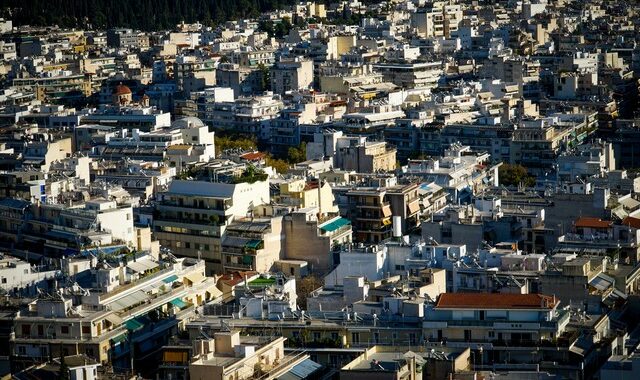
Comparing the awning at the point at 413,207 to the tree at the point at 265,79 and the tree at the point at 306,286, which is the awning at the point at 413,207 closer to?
the tree at the point at 306,286

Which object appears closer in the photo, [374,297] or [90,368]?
[90,368]

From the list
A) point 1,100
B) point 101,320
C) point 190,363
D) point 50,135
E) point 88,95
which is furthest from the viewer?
point 88,95

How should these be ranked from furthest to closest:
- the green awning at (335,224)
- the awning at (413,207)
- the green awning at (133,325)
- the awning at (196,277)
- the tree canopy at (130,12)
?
the tree canopy at (130,12)
the awning at (413,207)
the green awning at (335,224)
the awning at (196,277)
the green awning at (133,325)

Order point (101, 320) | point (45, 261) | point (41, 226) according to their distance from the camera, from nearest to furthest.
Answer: point (101, 320) < point (45, 261) < point (41, 226)

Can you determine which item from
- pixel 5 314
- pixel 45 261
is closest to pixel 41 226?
pixel 45 261

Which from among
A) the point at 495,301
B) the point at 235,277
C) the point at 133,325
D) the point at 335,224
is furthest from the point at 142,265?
the point at 495,301

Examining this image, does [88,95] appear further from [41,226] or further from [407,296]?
[407,296]

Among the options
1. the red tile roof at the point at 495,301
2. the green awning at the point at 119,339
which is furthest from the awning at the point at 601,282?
the green awning at the point at 119,339
